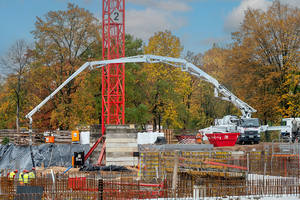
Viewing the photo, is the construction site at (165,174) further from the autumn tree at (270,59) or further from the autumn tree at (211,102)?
the autumn tree at (211,102)

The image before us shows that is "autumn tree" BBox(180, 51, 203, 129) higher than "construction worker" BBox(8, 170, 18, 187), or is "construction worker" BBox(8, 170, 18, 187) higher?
"autumn tree" BBox(180, 51, 203, 129)

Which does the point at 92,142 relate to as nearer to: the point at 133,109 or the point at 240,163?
the point at 133,109

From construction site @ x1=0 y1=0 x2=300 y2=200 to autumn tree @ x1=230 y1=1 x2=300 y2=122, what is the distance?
5193 millimetres

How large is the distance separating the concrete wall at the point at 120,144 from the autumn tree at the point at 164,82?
1633cm

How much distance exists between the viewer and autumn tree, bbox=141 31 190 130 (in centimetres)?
4444

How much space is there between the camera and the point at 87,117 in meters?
41.2

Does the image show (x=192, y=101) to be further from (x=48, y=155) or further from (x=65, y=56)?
(x=48, y=155)

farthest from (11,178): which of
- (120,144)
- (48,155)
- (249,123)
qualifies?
(249,123)

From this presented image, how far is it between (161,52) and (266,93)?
1375 cm

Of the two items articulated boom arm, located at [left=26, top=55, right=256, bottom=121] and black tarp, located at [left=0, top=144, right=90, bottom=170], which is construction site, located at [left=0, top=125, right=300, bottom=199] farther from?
articulated boom arm, located at [left=26, top=55, right=256, bottom=121]

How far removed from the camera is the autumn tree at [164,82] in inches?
1750

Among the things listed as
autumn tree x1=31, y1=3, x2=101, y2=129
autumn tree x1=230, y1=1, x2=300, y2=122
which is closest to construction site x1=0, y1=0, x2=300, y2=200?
autumn tree x1=31, y1=3, x2=101, y2=129

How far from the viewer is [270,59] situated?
139 ft

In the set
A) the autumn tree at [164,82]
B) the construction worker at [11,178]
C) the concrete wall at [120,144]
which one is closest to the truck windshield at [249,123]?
the concrete wall at [120,144]
